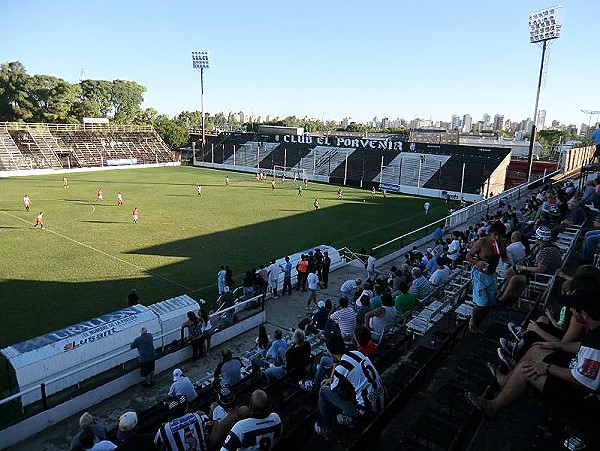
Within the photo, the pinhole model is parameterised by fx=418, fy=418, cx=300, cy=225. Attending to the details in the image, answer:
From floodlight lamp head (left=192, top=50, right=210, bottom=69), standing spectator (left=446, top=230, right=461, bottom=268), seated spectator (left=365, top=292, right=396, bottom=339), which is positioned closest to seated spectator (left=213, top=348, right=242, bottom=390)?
seated spectator (left=365, top=292, right=396, bottom=339)

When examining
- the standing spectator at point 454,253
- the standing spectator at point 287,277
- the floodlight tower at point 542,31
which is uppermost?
the floodlight tower at point 542,31

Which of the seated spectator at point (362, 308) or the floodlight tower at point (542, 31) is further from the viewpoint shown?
the floodlight tower at point (542, 31)

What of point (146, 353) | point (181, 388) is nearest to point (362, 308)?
point (181, 388)

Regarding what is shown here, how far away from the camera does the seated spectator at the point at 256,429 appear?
3819 mm

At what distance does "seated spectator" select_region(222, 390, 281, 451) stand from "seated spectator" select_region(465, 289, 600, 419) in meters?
1.91

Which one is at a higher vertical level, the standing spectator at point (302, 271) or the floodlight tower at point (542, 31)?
the floodlight tower at point (542, 31)

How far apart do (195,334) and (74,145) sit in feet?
208

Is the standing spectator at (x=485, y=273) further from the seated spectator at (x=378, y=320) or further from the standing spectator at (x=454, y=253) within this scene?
the standing spectator at (x=454, y=253)

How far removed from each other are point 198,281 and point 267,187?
97.5 feet

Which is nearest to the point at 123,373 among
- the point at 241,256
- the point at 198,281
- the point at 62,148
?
the point at 198,281

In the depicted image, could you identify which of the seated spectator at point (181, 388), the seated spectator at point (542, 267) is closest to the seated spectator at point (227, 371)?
the seated spectator at point (181, 388)

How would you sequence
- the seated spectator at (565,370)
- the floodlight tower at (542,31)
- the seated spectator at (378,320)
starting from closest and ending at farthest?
the seated spectator at (565,370) < the seated spectator at (378,320) < the floodlight tower at (542,31)

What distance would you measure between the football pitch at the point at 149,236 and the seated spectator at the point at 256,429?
10961 millimetres

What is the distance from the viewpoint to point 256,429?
3893 millimetres
